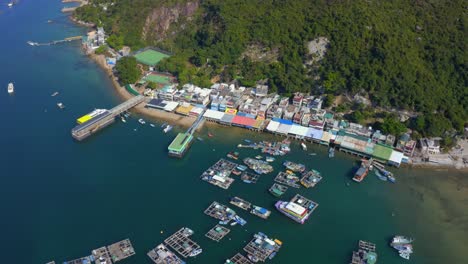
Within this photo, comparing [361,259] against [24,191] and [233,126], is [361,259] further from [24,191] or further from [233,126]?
[24,191]

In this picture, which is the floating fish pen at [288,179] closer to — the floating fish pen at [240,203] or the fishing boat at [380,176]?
the floating fish pen at [240,203]

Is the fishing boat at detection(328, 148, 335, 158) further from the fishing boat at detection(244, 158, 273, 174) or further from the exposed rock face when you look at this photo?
the exposed rock face

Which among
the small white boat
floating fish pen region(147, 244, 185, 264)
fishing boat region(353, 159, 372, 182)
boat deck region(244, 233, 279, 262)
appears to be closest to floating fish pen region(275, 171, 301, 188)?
fishing boat region(353, 159, 372, 182)

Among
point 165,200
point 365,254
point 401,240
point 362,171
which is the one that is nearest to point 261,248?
point 365,254

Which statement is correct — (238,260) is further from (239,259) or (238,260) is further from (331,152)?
(331,152)

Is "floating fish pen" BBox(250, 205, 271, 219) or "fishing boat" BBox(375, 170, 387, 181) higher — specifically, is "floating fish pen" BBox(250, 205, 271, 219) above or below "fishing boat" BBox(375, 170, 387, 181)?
below
